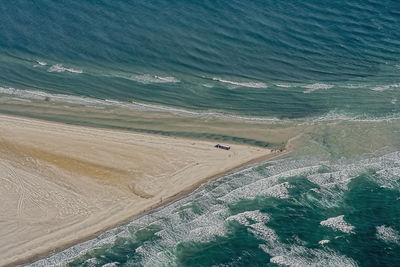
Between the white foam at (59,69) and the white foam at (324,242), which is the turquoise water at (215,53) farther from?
the white foam at (324,242)

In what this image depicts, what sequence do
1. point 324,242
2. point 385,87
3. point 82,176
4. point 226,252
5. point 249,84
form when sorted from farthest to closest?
point 249,84 < point 385,87 < point 82,176 < point 324,242 < point 226,252

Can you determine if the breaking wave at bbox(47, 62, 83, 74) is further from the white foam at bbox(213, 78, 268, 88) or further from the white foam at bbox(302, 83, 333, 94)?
the white foam at bbox(302, 83, 333, 94)

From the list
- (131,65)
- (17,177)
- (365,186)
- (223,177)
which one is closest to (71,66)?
(131,65)

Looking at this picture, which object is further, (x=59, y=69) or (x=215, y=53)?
(x=215, y=53)

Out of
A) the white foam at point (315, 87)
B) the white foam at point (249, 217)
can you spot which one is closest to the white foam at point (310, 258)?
the white foam at point (249, 217)

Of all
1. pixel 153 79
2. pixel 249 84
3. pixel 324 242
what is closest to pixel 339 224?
pixel 324 242

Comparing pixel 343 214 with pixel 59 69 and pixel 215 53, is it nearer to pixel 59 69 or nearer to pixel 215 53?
pixel 215 53
